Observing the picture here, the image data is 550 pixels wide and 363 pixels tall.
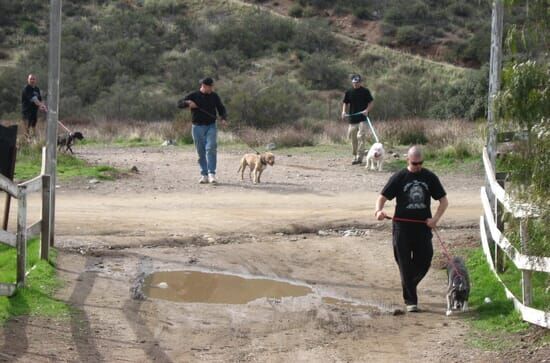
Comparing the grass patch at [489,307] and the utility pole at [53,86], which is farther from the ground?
the utility pole at [53,86]

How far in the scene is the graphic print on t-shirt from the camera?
946 centimetres

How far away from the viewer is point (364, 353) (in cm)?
797

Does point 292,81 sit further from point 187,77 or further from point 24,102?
point 24,102

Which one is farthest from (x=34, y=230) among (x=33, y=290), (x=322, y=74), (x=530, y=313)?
(x=322, y=74)

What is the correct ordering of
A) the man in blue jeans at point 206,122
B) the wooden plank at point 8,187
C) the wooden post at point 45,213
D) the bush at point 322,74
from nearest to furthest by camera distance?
the wooden plank at point 8,187 < the wooden post at point 45,213 < the man in blue jeans at point 206,122 < the bush at point 322,74

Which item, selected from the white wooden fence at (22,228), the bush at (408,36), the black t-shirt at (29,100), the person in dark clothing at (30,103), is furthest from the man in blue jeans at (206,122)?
the bush at (408,36)

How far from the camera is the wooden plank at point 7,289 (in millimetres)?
8523

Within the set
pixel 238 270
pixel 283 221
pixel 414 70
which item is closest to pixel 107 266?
pixel 238 270

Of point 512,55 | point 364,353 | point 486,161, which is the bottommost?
point 364,353

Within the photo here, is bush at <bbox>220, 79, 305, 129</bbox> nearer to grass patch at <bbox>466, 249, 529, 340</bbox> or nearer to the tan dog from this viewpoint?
the tan dog

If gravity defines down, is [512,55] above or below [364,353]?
above

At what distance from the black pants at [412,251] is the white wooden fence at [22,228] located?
→ 156 inches

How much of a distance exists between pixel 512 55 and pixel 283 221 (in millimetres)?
7363

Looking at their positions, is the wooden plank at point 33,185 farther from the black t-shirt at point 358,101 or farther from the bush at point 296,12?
the bush at point 296,12
